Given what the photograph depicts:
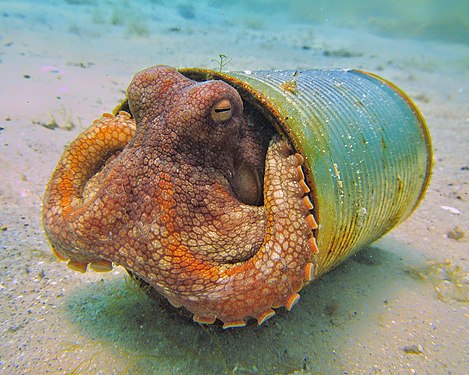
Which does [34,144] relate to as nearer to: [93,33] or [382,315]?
[382,315]

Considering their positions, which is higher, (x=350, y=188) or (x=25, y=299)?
(x=350, y=188)

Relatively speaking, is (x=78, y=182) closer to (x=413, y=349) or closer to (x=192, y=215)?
(x=192, y=215)

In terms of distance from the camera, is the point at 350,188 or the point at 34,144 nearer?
the point at 350,188

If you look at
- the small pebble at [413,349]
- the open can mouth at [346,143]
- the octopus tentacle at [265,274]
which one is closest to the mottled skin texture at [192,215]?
the octopus tentacle at [265,274]

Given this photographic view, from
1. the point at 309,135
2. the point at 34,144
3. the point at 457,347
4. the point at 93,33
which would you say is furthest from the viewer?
the point at 93,33

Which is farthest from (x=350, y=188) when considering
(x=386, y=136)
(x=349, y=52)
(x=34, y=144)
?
(x=349, y=52)

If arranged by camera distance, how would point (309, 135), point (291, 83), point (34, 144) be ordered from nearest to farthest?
point (309, 135) < point (291, 83) < point (34, 144)

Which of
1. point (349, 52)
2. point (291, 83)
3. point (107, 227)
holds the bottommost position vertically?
point (349, 52)
